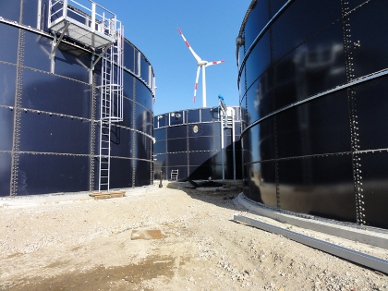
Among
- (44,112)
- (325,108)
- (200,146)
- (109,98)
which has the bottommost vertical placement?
(325,108)

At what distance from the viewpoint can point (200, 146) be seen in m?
30.0

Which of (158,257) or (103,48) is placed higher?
(103,48)

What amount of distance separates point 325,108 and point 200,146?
76.0 ft

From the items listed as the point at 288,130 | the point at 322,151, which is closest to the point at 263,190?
the point at 288,130

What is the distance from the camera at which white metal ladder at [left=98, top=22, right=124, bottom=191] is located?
1489cm

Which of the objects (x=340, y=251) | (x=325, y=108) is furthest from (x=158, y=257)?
(x=325, y=108)

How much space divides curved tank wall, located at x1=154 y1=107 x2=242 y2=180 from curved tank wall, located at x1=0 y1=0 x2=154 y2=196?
47.9 feet

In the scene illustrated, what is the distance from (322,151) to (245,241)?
120 inches

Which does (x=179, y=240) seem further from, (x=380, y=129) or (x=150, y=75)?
(x=150, y=75)

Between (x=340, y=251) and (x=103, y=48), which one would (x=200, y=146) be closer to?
(x=103, y=48)

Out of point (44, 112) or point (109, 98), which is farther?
point (109, 98)

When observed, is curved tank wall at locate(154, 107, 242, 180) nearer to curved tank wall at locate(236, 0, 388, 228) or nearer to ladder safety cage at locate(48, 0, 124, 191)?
ladder safety cage at locate(48, 0, 124, 191)

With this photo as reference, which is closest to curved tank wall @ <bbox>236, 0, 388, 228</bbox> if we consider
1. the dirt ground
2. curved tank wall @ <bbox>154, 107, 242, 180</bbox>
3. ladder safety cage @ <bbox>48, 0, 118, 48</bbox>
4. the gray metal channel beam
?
the dirt ground

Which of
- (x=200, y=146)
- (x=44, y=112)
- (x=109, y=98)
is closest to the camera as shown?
(x=44, y=112)
